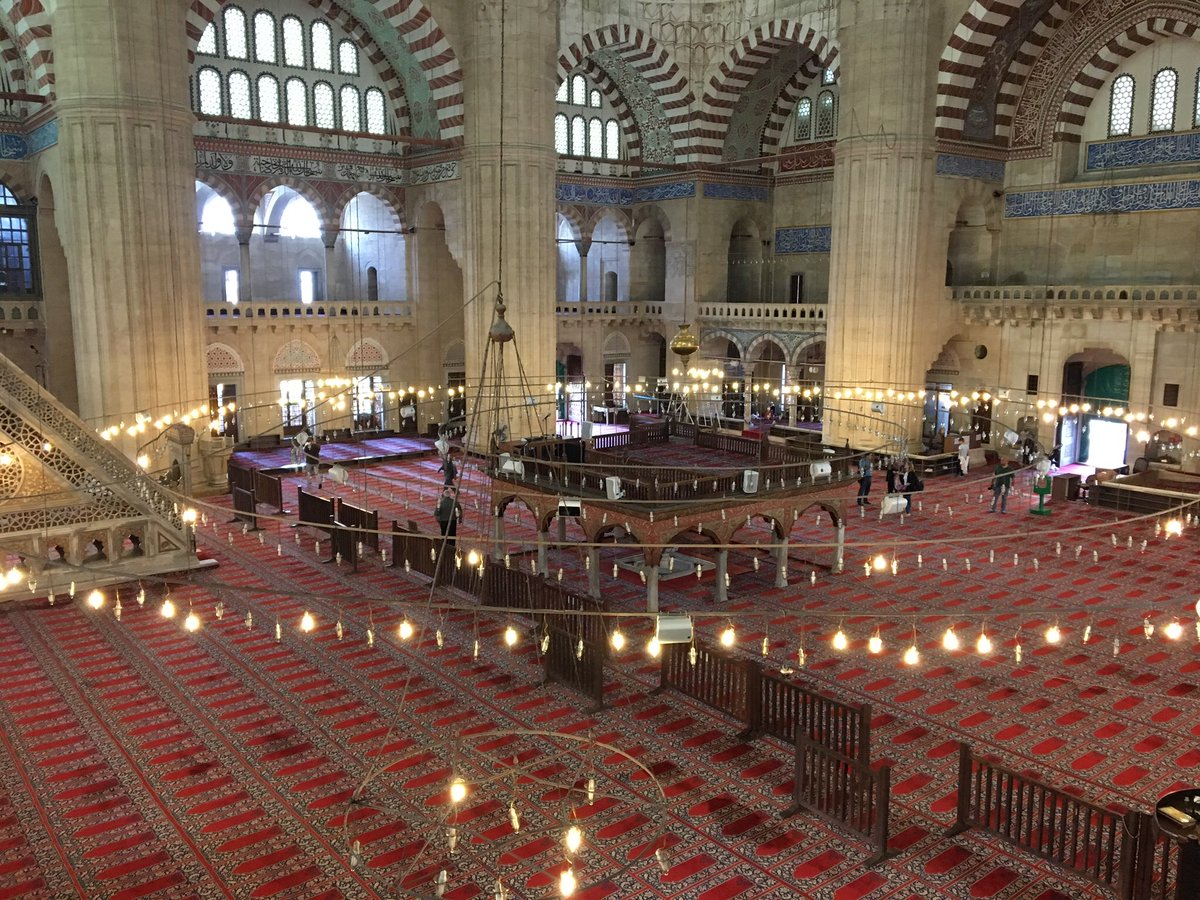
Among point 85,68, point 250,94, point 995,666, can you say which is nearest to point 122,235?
point 85,68

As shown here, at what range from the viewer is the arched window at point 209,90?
17.7 m

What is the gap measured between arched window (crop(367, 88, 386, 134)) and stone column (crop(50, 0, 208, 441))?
19.3 ft

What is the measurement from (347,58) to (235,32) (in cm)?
202

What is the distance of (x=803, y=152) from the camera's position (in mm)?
21109

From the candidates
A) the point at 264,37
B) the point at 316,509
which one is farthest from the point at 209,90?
the point at 316,509

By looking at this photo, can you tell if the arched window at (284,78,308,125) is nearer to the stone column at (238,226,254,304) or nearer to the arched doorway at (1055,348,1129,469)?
the stone column at (238,226,254,304)

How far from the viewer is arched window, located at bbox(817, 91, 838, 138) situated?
20.7 meters

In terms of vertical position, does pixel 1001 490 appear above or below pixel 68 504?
below

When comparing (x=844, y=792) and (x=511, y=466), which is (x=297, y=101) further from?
(x=844, y=792)

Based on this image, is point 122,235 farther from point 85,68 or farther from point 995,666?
point 995,666

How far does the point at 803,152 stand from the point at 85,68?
531 inches

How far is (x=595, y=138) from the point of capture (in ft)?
72.2

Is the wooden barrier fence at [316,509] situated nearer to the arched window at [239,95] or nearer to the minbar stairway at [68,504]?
the minbar stairway at [68,504]

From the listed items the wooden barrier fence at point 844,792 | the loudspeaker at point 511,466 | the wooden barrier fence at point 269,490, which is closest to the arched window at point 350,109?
the wooden barrier fence at point 269,490
